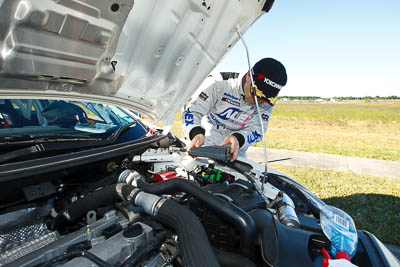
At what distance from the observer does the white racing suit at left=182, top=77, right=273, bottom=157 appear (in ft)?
9.74

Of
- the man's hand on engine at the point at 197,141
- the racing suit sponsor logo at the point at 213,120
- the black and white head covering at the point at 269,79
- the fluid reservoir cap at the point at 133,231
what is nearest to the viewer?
the fluid reservoir cap at the point at 133,231

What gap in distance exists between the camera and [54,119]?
1540mm

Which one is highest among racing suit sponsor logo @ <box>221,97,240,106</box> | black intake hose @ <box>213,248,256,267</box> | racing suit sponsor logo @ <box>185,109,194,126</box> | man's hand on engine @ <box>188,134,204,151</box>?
racing suit sponsor logo @ <box>221,97,240,106</box>

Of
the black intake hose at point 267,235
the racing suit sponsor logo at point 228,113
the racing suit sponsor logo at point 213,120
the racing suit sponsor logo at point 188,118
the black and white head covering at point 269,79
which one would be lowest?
the black intake hose at point 267,235

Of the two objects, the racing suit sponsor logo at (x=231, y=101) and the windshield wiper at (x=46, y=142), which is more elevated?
the racing suit sponsor logo at (x=231, y=101)

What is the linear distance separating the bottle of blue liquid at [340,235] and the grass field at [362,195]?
239cm

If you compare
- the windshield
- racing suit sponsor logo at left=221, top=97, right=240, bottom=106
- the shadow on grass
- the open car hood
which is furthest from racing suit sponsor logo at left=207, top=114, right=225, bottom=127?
the shadow on grass

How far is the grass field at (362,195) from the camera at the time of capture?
127 inches

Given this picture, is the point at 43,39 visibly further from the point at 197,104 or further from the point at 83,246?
the point at 197,104

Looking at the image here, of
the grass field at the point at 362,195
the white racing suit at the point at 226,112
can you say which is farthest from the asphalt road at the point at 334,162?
the white racing suit at the point at 226,112

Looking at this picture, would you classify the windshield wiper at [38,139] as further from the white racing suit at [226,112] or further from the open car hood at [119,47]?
the white racing suit at [226,112]

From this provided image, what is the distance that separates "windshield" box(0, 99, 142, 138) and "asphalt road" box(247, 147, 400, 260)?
4175mm

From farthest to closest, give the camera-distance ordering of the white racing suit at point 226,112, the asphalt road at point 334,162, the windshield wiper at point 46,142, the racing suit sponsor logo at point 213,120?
the asphalt road at point 334,162 < the racing suit sponsor logo at point 213,120 < the white racing suit at point 226,112 < the windshield wiper at point 46,142

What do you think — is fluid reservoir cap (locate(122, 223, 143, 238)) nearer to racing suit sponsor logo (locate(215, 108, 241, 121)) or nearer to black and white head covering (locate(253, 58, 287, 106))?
black and white head covering (locate(253, 58, 287, 106))
